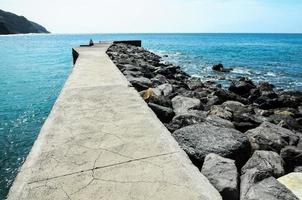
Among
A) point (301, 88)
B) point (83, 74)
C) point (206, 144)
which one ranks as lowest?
point (301, 88)

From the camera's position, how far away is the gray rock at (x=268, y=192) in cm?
250

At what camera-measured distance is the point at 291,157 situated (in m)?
3.88

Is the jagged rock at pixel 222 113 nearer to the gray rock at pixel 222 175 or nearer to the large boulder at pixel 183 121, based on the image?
the large boulder at pixel 183 121

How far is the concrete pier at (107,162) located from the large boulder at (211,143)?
0.94 ft

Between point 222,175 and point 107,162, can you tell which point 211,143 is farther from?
point 107,162

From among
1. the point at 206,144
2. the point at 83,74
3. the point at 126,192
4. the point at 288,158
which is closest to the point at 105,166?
the point at 126,192

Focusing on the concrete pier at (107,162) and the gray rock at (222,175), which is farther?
the gray rock at (222,175)

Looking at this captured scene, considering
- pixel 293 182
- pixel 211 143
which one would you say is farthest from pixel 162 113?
pixel 293 182

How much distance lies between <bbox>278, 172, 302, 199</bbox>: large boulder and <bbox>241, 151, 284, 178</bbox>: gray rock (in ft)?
0.54

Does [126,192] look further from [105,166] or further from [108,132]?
[108,132]

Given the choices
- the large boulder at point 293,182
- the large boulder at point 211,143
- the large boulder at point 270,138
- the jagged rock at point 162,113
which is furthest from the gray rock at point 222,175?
the jagged rock at point 162,113

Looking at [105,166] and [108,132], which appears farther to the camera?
[108,132]

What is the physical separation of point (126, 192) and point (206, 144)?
4.66 feet

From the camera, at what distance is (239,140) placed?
12.1 ft
